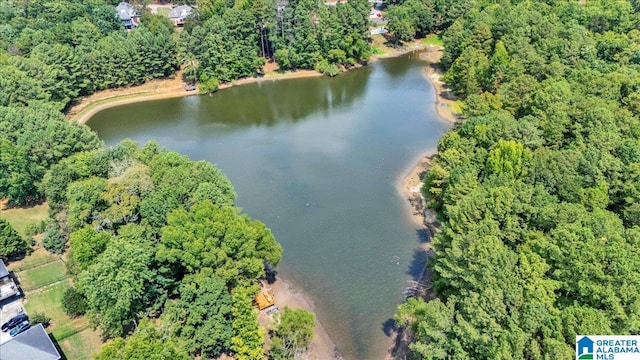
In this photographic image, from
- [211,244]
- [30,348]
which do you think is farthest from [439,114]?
[30,348]

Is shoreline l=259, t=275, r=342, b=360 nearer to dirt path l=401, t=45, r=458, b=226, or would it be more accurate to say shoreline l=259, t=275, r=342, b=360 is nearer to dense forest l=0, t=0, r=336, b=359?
dense forest l=0, t=0, r=336, b=359

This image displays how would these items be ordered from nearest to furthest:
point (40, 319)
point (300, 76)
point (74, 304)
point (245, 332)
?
point (245, 332)
point (40, 319)
point (74, 304)
point (300, 76)

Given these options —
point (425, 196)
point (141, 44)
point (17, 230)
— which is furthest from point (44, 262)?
point (141, 44)

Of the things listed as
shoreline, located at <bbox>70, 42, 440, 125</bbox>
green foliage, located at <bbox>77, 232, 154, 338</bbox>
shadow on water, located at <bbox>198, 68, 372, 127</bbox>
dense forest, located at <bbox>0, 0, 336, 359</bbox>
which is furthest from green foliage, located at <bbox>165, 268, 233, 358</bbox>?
shoreline, located at <bbox>70, 42, 440, 125</bbox>

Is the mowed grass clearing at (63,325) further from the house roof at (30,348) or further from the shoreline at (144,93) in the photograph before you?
the shoreline at (144,93)

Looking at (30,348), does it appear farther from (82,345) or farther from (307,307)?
(307,307)

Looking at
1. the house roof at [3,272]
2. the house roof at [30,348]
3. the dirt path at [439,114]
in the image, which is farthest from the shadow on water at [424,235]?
the house roof at [3,272]

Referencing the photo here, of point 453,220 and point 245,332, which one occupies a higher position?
point 453,220
